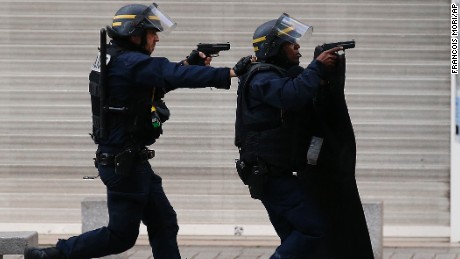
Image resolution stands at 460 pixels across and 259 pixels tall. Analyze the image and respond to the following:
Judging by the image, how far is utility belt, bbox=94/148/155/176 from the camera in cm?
803

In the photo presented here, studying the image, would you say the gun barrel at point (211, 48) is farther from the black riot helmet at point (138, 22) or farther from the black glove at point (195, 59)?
the black riot helmet at point (138, 22)

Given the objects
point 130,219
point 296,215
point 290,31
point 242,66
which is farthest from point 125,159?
point 290,31

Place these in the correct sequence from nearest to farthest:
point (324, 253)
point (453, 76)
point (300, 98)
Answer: point (300, 98)
point (324, 253)
point (453, 76)

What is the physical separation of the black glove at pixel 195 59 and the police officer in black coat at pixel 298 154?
1.60 feet

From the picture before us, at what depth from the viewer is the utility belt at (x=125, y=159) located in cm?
803

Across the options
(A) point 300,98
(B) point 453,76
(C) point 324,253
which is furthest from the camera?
(B) point 453,76

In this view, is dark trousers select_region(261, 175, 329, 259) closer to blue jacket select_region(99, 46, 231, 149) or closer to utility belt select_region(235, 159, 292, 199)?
utility belt select_region(235, 159, 292, 199)

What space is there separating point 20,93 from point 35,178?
755 millimetres

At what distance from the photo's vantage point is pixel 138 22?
26.5ft

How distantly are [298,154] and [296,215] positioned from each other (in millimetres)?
365

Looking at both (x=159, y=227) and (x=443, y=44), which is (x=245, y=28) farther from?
(x=159, y=227)

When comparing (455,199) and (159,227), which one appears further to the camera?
(455,199)

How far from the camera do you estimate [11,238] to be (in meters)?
8.49

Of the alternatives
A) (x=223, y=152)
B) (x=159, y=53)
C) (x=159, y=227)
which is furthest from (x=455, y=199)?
(x=159, y=227)
